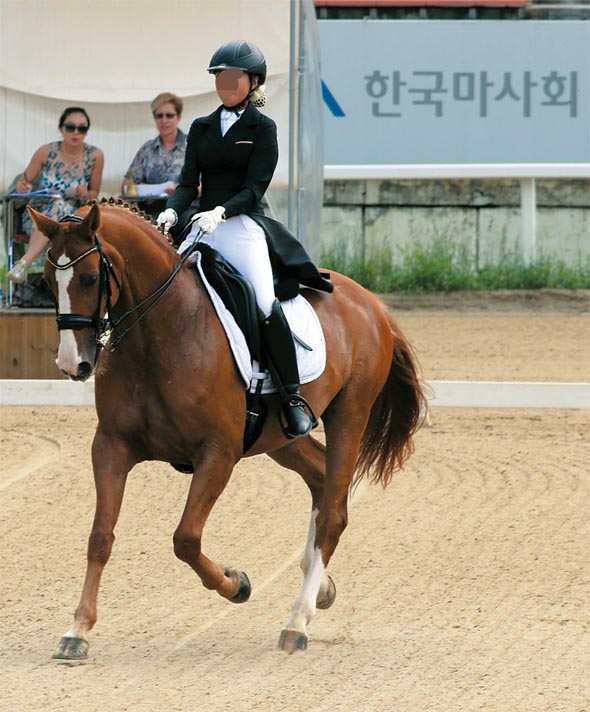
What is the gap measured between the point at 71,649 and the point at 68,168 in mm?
6352

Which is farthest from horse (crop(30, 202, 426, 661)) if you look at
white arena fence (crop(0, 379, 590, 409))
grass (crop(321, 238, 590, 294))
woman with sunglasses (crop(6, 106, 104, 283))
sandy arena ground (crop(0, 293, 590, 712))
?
grass (crop(321, 238, 590, 294))

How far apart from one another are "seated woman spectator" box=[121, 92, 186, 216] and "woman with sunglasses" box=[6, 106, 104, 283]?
0.93 feet

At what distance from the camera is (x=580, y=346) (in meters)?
12.7

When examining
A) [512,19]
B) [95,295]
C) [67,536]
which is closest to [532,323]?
[512,19]

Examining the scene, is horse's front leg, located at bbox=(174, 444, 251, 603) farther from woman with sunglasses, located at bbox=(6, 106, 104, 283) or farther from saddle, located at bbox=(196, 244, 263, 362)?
woman with sunglasses, located at bbox=(6, 106, 104, 283)

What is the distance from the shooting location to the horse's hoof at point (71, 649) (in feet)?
16.0

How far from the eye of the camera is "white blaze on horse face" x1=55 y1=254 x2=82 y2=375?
183 inches

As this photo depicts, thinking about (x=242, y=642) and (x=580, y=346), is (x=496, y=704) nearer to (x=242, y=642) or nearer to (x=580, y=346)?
(x=242, y=642)

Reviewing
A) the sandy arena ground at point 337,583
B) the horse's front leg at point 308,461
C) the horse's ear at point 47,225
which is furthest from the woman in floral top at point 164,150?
the horse's ear at point 47,225

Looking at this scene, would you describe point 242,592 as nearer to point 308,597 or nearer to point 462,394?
point 308,597

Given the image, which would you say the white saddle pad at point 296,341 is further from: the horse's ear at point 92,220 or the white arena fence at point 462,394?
the white arena fence at point 462,394

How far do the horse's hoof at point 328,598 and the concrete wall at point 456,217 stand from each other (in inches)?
375

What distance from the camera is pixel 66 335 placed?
468 cm

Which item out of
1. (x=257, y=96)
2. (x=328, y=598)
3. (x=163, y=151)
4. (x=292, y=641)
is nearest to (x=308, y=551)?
(x=328, y=598)
